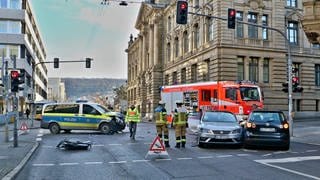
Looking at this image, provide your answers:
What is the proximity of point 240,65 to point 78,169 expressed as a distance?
126 feet

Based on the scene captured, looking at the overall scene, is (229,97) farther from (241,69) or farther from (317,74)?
(317,74)

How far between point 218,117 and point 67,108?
11.2 meters

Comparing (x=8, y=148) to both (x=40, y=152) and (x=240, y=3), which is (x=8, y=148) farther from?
(x=240, y=3)

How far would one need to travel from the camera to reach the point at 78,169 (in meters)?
12.1

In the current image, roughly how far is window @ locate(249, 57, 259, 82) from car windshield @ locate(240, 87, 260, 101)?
60.7ft

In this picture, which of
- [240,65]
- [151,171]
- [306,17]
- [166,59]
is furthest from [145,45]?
[151,171]

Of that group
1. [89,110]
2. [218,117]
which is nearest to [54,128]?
[89,110]

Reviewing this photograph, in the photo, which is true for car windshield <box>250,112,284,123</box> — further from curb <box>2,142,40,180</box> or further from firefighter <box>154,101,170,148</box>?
curb <box>2,142,40,180</box>

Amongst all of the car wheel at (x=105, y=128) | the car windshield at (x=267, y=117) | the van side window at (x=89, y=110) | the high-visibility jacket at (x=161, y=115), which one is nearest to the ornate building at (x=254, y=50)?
the car wheel at (x=105, y=128)

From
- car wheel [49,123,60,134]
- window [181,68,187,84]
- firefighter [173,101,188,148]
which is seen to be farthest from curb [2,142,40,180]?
window [181,68,187,84]

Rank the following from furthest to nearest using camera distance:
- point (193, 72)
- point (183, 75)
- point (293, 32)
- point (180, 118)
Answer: point (183, 75)
point (193, 72)
point (293, 32)
point (180, 118)

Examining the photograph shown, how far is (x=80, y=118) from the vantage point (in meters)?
26.6

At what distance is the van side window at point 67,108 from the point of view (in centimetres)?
2683

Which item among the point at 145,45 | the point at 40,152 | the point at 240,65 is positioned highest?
the point at 145,45
